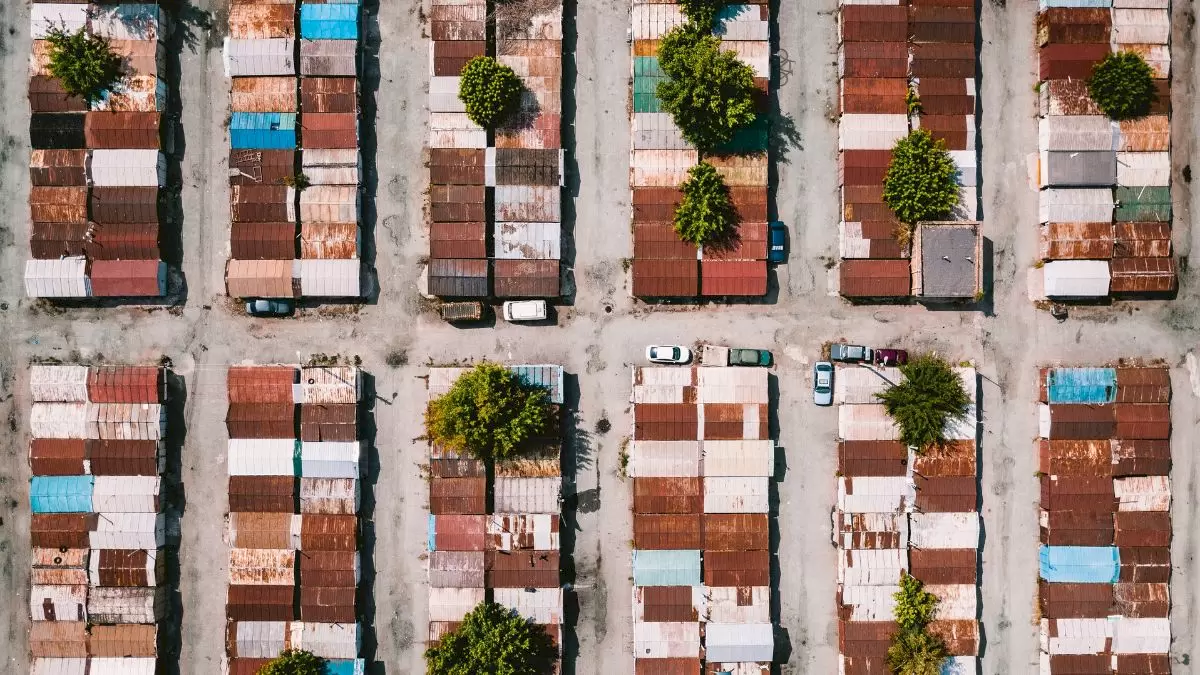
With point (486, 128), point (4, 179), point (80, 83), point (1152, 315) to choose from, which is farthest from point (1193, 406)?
point (4, 179)

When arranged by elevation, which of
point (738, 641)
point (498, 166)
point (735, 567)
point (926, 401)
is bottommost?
point (738, 641)

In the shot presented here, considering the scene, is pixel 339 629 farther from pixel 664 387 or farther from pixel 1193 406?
pixel 1193 406

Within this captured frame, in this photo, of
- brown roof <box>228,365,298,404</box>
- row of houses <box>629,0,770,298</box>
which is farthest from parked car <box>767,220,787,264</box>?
brown roof <box>228,365,298,404</box>

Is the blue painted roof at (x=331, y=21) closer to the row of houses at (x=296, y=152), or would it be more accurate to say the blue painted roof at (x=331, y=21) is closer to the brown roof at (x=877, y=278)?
the row of houses at (x=296, y=152)

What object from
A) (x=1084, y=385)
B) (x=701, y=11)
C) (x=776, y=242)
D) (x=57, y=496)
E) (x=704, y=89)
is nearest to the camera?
(x=704, y=89)

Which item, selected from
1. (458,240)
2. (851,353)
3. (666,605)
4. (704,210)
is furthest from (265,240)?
(851,353)

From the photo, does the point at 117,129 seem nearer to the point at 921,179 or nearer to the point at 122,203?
the point at 122,203

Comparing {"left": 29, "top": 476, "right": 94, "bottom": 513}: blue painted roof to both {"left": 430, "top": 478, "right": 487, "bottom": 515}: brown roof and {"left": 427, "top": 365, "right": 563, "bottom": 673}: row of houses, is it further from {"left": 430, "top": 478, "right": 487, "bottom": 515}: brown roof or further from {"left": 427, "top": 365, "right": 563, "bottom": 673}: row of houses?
{"left": 427, "top": 365, "right": 563, "bottom": 673}: row of houses

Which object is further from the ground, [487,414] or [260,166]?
[260,166]

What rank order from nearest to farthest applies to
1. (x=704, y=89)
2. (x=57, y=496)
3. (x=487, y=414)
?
1. (x=487, y=414)
2. (x=704, y=89)
3. (x=57, y=496)
